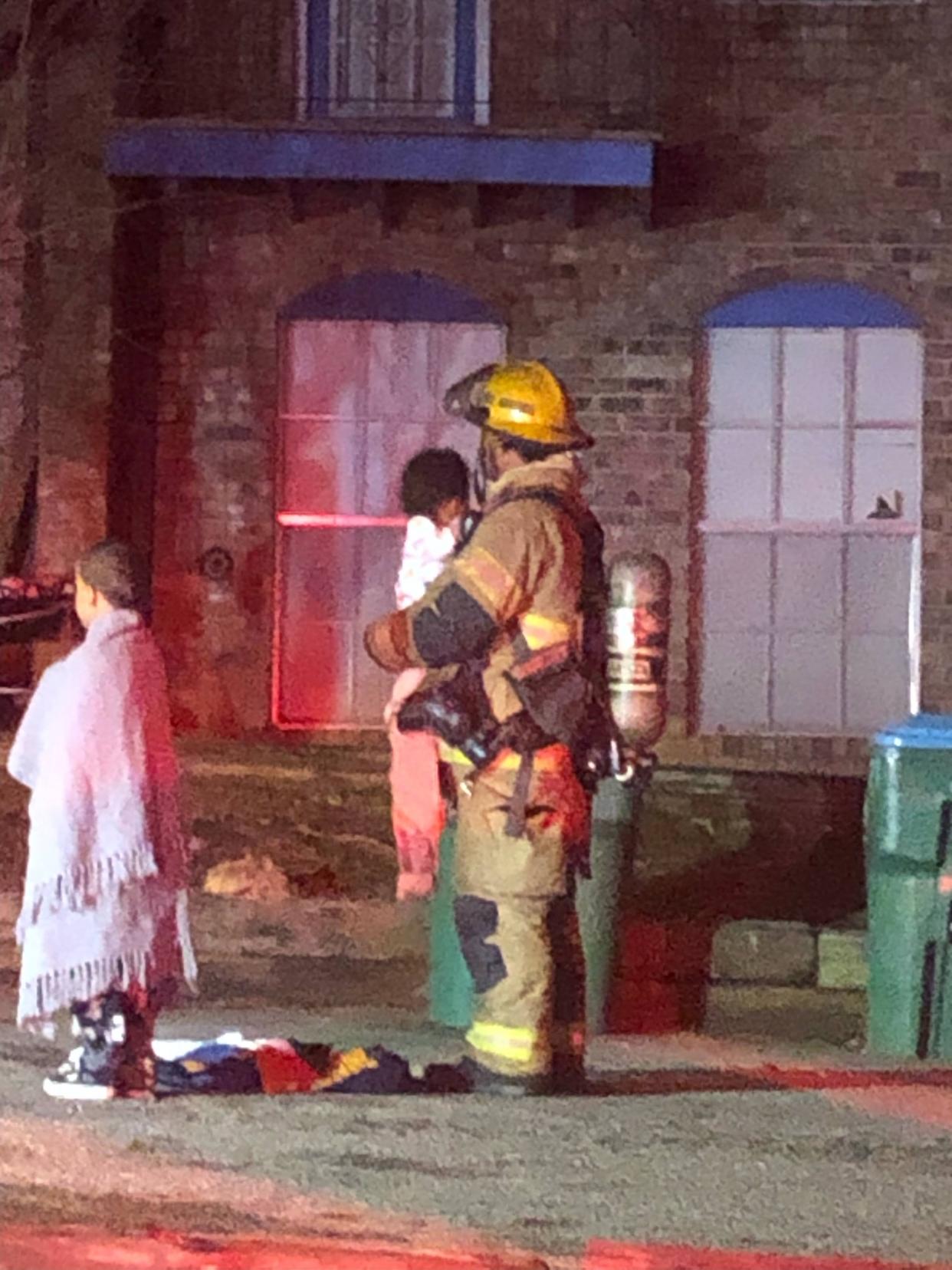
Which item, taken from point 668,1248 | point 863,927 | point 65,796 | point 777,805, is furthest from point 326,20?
point 668,1248

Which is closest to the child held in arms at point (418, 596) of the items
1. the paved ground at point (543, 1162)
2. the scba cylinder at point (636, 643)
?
the scba cylinder at point (636, 643)

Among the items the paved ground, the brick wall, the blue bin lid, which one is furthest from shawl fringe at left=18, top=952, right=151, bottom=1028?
the brick wall

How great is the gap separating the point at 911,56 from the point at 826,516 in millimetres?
2772

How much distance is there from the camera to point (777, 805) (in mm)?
10625

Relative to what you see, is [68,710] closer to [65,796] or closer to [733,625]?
[65,796]

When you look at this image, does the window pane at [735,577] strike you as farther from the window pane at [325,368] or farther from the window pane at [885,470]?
the window pane at [325,368]

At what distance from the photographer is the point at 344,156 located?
492 inches

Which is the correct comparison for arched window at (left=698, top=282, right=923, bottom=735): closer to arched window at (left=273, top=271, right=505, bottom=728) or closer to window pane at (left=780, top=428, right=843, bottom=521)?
window pane at (left=780, top=428, right=843, bottom=521)

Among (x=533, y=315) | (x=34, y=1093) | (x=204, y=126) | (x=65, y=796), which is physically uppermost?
(x=204, y=126)

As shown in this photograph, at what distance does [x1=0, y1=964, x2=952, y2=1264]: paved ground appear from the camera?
4758mm

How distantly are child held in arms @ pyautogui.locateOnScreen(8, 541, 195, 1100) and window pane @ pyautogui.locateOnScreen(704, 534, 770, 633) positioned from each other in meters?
7.50

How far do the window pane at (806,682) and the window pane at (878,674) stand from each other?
0.29 feet

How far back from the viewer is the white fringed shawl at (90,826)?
5758mm

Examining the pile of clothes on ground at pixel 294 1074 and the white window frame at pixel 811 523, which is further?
the white window frame at pixel 811 523
